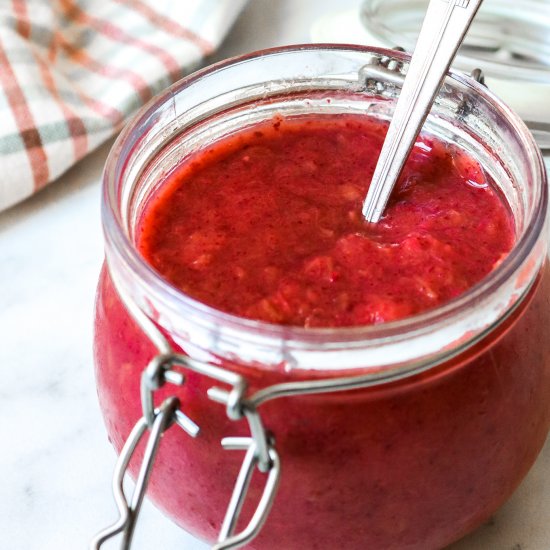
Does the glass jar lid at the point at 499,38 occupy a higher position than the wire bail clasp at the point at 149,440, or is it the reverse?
the wire bail clasp at the point at 149,440

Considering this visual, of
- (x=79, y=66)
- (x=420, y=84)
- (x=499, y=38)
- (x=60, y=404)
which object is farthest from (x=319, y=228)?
(x=499, y=38)

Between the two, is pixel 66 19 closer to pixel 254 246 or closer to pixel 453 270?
pixel 254 246

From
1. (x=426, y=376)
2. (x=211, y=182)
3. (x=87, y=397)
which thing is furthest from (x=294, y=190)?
(x=87, y=397)

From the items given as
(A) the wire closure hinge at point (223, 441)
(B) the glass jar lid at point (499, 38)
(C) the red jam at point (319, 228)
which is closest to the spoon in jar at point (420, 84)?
(C) the red jam at point (319, 228)

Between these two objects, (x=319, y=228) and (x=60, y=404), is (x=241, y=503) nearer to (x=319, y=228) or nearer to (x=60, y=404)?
(x=319, y=228)

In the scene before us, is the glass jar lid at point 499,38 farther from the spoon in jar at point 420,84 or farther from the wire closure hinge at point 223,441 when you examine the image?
the wire closure hinge at point 223,441

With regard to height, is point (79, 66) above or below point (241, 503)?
below

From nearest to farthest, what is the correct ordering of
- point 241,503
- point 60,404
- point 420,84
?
point 241,503
point 420,84
point 60,404

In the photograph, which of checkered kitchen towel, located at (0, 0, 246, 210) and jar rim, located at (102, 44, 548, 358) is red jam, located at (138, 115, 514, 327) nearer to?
jar rim, located at (102, 44, 548, 358)

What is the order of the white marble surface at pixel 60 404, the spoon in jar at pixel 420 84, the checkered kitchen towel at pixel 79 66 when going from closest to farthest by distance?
the spoon in jar at pixel 420 84
the white marble surface at pixel 60 404
the checkered kitchen towel at pixel 79 66
